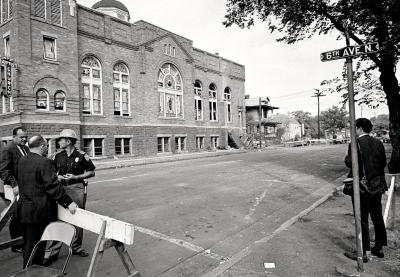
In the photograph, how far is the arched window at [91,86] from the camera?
2127cm

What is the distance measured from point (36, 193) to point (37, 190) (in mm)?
37

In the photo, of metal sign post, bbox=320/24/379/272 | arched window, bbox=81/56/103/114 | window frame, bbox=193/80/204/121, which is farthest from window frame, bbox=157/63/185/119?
metal sign post, bbox=320/24/379/272

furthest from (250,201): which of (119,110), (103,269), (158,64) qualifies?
(158,64)

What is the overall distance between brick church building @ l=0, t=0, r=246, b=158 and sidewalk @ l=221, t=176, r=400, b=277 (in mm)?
17052

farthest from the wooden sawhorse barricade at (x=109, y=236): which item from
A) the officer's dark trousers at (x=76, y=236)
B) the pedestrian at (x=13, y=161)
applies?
the pedestrian at (x=13, y=161)

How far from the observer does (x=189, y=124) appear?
30.7 meters

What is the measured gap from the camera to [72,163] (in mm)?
4727

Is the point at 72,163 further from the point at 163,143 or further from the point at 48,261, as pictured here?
the point at 163,143

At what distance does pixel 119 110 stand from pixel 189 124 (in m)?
8.92

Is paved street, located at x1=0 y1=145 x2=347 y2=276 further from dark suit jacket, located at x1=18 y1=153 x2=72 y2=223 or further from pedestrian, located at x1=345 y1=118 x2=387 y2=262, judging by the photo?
pedestrian, located at x1=345 y1=118 x2=387 y2=262

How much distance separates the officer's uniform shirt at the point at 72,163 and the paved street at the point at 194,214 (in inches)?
51.7

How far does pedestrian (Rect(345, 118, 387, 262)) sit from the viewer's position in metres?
4.08

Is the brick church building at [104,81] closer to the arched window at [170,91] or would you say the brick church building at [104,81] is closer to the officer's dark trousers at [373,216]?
the arched window at [170,91]

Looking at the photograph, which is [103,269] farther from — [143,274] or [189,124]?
[189,124]
